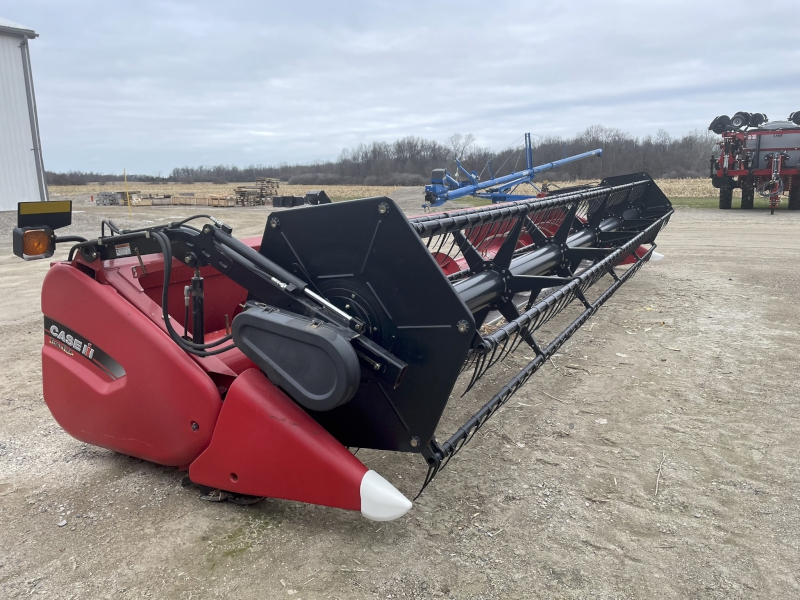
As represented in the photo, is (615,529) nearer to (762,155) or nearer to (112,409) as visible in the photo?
(112,409)

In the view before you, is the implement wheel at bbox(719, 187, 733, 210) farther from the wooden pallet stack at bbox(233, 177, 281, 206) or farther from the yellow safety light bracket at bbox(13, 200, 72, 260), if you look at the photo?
the wooden pallet stack at bbox(233, 177, 281, 206)

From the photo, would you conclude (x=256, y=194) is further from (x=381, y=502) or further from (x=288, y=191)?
(x=381, y=502)

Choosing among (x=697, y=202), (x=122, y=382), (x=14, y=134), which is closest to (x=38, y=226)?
(x=122, y=382)

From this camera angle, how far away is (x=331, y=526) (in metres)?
2.50

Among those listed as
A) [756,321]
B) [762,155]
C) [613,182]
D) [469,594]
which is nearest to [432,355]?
[469,594]

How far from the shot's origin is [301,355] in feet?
7.43

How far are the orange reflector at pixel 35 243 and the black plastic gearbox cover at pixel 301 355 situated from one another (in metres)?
1.18

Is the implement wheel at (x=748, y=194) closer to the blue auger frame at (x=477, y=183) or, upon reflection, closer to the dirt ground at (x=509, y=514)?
the blue auger frame at (x=477, y=183)

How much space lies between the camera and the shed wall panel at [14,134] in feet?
51.1

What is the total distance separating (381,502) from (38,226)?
6.95 ft

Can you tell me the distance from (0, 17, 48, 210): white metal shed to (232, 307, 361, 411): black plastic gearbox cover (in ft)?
55.8

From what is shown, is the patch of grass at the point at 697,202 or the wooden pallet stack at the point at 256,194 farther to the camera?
the wooden pallet stack at the point at 256,194

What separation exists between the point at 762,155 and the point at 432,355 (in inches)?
763

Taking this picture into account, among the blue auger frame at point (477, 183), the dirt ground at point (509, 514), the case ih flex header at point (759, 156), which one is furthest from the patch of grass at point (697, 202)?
the dirt ground at point (509, 514)
